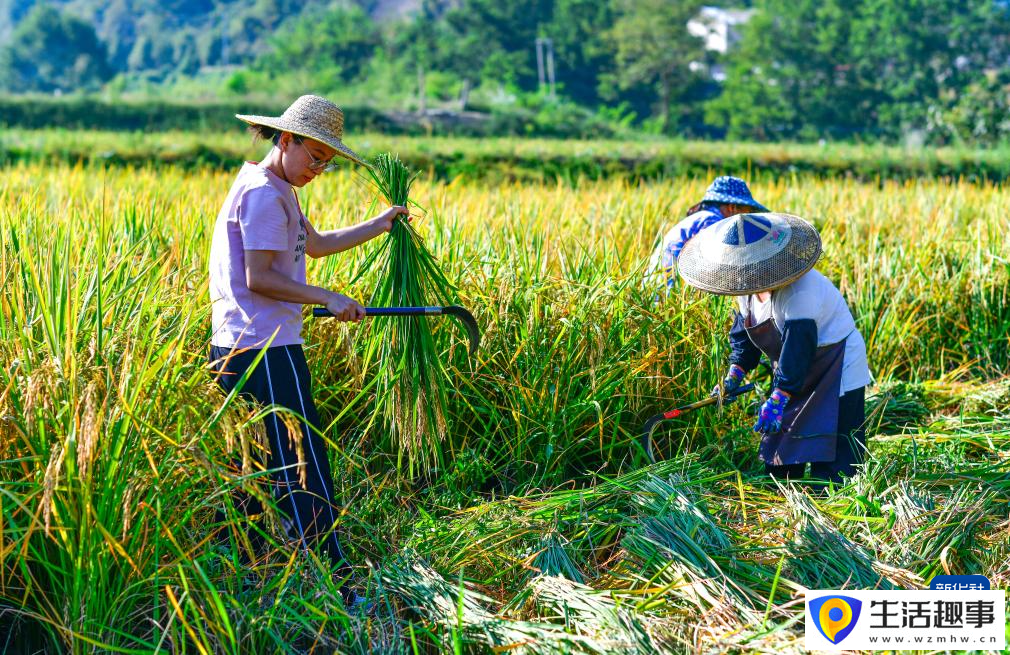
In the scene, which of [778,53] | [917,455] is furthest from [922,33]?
[917,455]

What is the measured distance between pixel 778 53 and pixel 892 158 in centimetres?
2331

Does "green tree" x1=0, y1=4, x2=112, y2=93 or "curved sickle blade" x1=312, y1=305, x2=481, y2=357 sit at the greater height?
"green tree" x1=0, y1=4, x2=112, y2=93

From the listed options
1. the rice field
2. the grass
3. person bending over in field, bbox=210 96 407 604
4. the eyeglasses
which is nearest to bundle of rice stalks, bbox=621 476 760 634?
the rice field

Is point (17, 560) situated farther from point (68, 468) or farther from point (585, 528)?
point (585, 528)

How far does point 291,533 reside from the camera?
7.18ft

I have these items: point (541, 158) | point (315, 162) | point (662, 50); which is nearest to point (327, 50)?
point (662, 50)

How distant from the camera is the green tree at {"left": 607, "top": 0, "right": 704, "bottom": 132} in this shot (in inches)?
1547

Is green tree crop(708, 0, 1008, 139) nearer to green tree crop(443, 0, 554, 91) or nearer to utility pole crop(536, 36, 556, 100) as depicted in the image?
utility pole crop(536, 36, 556, 100)

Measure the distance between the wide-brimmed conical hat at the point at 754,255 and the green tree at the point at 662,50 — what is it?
36.2 meters

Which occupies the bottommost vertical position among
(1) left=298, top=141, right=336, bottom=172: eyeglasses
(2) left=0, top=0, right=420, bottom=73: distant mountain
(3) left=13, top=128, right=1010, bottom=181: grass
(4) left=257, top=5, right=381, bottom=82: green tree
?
(3) left=13, top=128, right=1010, bottom=181: grass

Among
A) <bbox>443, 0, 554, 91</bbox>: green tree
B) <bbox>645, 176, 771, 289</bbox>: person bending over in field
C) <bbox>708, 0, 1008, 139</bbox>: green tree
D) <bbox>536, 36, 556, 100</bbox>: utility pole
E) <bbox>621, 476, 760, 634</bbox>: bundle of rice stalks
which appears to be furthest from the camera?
<bbox>536, 36, 556, 100</bbox>: utility pole

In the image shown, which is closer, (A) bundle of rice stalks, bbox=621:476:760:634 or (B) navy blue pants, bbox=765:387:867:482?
(A) bundle of rice stalks, bbox=621:476:760:634

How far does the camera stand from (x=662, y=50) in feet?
129

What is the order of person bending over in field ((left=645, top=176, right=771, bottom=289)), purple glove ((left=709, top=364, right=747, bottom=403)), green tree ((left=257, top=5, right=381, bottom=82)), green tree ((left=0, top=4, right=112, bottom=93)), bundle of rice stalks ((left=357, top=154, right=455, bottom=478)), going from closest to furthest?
bundle of rice stalks ((left=357, top=154, right=455, bottom=478)) < purple glove ((left=709, top=364, right=747, bottom=403)) < person bending over in field ((left=645, top=176, right=771, bottom=289)) < green tree ((left=257, top=5, right=381, bottom=82)) < green tree ((left=0, top=4, right=112, bottom=93))
